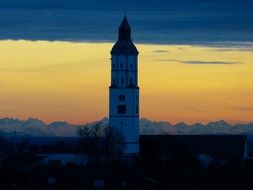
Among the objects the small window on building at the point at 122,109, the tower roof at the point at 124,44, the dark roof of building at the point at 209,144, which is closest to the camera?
the small window on building at the point at 122,109

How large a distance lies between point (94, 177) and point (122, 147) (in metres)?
47.8

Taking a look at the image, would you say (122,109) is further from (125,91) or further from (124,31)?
(124,31)

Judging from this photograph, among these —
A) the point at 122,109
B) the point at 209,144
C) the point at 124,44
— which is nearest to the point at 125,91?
the point at 122,109

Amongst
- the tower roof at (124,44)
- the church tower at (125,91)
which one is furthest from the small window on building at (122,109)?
the tower roof at (124,44)

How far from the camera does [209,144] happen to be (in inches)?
5945

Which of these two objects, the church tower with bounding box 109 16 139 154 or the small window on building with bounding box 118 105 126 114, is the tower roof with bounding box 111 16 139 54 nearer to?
the church tower with bounding box 109 16 139 154

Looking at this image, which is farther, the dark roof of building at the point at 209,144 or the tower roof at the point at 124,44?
Answer: the dark roof of building at the point at 209,144

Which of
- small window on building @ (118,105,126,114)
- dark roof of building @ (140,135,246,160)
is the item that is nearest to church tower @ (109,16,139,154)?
small window on building @ (118,105,126,114)

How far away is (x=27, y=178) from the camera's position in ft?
277

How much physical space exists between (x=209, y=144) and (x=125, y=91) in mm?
14458

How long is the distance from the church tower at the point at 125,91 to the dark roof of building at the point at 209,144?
7.48 ft

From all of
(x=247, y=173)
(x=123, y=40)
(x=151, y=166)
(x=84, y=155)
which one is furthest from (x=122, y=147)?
(x=247, y=173)

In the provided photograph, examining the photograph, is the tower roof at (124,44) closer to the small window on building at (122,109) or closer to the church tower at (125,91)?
the church tower at (125,91)

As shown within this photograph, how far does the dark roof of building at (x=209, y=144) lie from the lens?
143 meters
